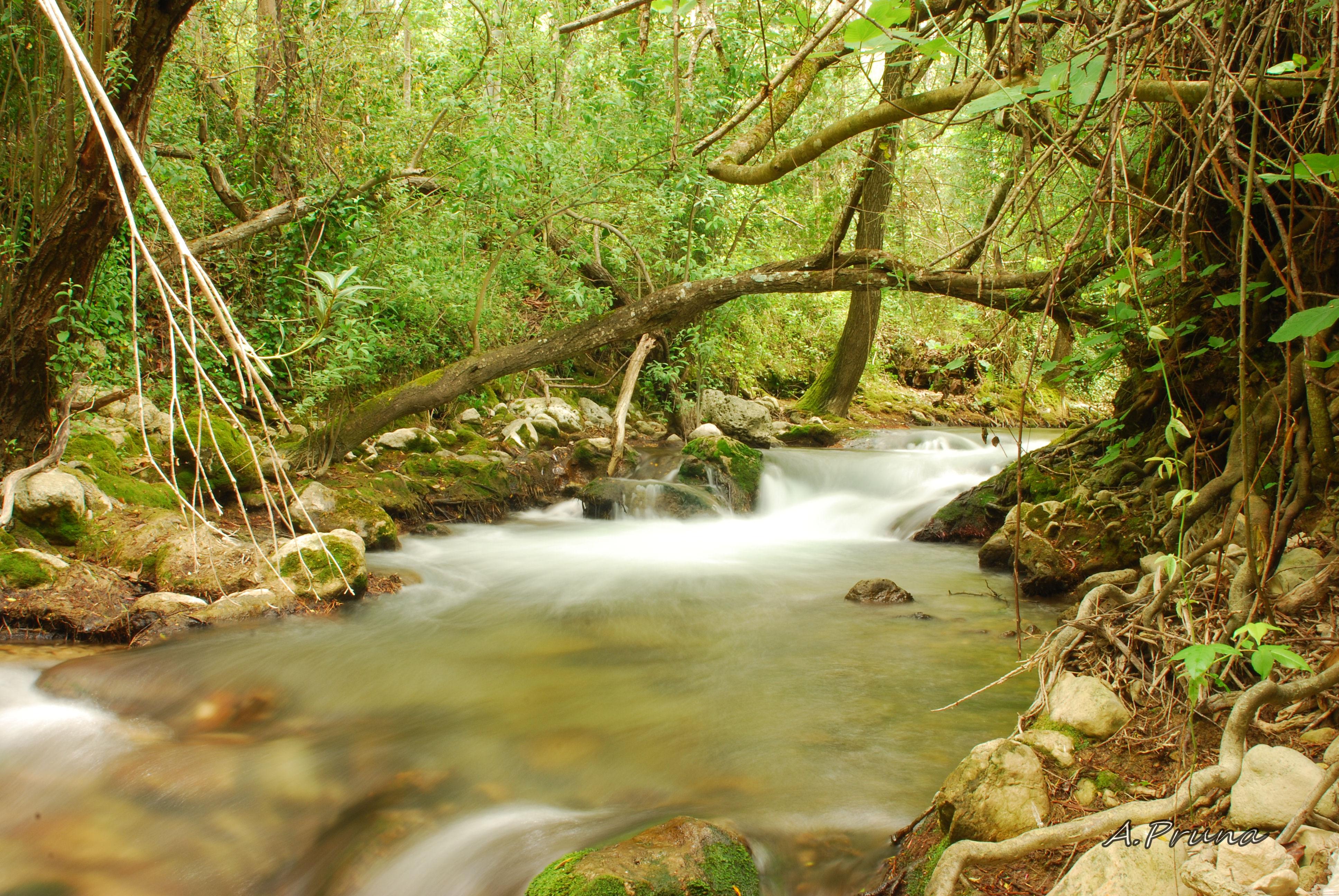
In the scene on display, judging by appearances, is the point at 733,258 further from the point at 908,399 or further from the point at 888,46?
the point at 908,399

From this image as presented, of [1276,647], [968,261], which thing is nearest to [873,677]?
[1276,647]

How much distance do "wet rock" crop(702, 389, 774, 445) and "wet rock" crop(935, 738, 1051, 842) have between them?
9.99 metres

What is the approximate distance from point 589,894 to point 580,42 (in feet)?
32.5

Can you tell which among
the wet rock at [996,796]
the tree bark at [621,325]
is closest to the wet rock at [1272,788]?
the wet rock at [996,796]

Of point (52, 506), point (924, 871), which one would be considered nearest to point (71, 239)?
point (52, 506)

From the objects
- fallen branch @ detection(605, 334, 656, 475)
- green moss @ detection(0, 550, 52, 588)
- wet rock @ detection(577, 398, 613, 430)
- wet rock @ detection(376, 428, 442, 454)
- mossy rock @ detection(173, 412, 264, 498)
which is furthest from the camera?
wet rock @ detection(577, 398, 613, 430)

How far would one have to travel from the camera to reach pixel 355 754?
3797 mm

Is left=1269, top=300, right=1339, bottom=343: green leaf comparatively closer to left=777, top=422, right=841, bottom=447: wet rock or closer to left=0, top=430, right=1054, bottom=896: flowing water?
left=0, top=430, right=1054, bottom=896: flowing water

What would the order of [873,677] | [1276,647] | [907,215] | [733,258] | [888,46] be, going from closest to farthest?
[1276,647]
[888,46]
[873,677]
[907,215]
[733,258]

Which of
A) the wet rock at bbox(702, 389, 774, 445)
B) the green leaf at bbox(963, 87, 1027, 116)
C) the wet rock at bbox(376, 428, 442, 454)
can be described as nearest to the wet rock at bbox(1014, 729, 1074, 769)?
the green leaf at bbox(963, 87, 1027, 116)

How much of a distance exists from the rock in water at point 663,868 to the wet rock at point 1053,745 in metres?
1.05

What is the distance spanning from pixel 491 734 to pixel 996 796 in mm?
2608

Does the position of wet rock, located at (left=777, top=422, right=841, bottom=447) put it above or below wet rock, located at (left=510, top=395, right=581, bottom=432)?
below

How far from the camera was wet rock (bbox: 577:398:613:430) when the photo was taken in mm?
12070
